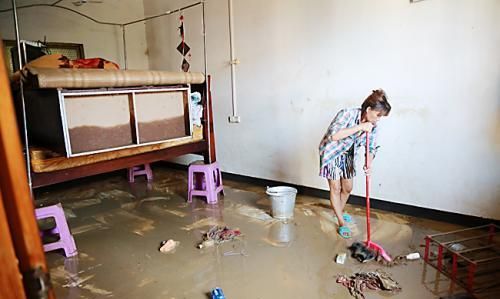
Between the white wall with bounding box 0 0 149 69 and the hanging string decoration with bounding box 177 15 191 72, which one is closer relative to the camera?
the white wall with bounding box 0 0 149 69

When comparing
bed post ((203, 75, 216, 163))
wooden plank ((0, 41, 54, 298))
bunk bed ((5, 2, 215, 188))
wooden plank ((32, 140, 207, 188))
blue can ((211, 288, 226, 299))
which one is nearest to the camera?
wooden plank ((0, 41, 54, 298))

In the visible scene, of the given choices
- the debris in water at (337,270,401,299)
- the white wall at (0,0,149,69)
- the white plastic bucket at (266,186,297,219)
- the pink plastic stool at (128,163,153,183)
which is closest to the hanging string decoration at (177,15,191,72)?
the white wall at (0,0,149,69)

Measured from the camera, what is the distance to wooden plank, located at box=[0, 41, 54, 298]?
469mm

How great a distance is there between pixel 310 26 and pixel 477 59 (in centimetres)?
155

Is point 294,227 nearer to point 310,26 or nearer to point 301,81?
point 301,81

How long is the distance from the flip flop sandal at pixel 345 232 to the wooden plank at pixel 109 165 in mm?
1666

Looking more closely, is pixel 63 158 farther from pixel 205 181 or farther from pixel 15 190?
pixel 15 190

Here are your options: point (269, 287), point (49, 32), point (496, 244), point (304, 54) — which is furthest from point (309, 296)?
point (49, 32)

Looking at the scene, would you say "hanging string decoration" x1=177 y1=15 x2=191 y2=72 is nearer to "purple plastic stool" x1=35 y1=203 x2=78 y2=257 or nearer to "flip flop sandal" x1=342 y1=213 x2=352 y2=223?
"purple plastic stool" x1=35 y1=203 x2=78 y2=257

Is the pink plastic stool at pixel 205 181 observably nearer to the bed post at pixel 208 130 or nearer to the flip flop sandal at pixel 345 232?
the bed post at pixel 208 130

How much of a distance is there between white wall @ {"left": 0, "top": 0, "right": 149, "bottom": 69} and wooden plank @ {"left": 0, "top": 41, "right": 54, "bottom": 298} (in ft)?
14.5

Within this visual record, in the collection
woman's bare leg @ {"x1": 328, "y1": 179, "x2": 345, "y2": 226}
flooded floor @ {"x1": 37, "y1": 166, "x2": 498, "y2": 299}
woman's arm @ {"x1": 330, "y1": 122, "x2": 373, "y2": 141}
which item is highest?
woman's arm @ {"x1": 330, "y1": 122, "x2": 373, "y2": 141}

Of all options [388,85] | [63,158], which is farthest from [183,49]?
[388,85]

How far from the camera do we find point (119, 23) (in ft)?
16.5
